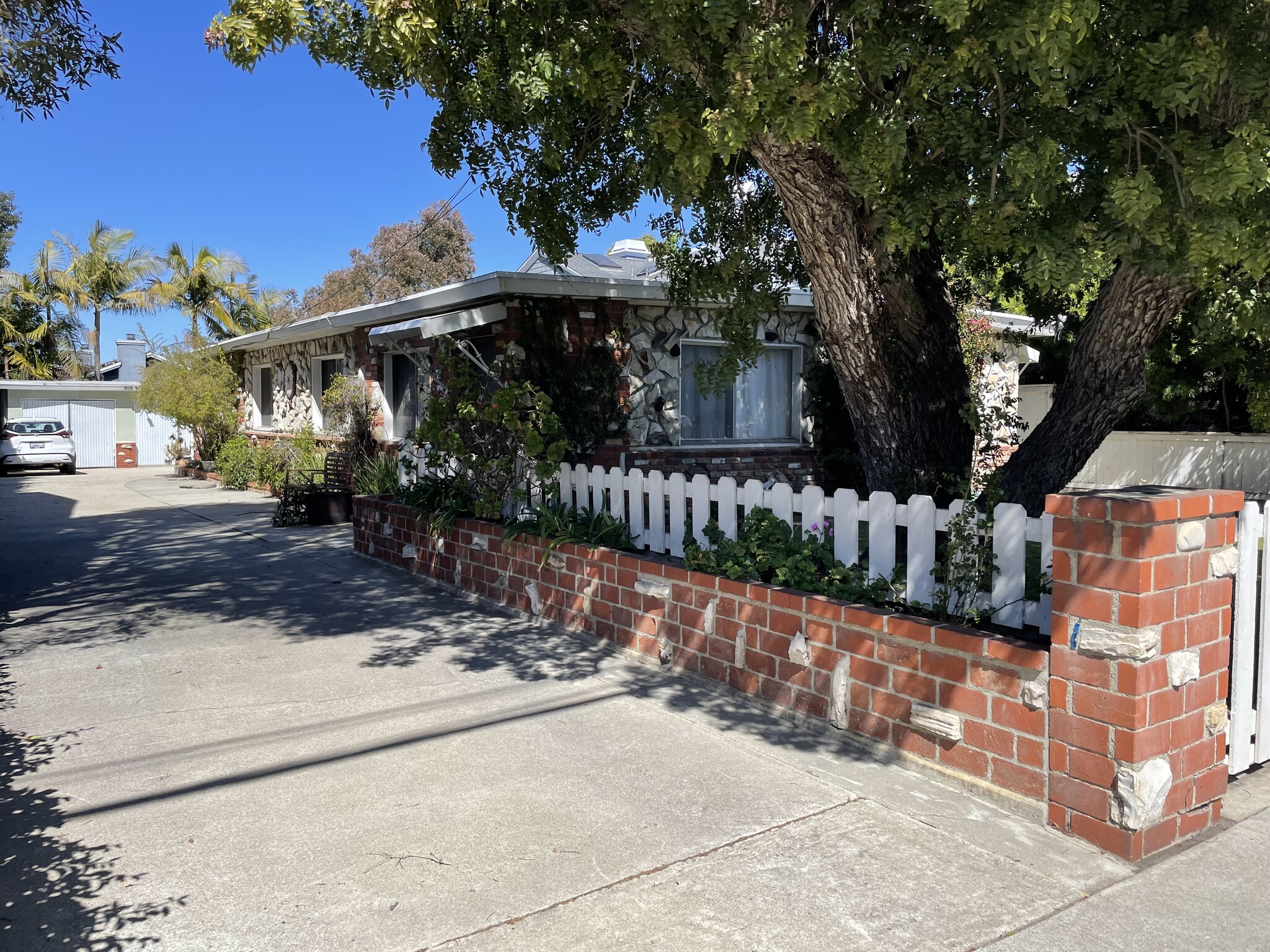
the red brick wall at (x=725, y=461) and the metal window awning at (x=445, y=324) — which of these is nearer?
the metal window awning at (x=445, y=324)

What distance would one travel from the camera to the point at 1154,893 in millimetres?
3258

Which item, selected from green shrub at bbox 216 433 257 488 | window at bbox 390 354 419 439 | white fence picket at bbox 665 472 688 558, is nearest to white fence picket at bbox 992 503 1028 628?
white fence picket at bbox 665 472 688 558

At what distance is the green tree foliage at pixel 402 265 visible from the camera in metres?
38.2

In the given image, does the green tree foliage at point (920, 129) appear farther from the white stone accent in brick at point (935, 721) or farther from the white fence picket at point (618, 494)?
the white stone accent in brick at point (935, 721)

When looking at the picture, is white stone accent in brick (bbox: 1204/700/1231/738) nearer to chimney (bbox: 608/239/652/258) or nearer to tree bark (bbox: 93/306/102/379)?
chimney (bbox: 608/239/652/258)

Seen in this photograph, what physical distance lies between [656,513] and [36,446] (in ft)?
78.4

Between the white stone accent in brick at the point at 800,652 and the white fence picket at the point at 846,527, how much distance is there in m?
0.47

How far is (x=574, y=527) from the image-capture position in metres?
6.96

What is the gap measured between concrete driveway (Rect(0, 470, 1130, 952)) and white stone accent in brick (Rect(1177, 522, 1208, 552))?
1197 mm

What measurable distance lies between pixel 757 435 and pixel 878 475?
5825mm

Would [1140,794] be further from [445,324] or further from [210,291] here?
[210,291]

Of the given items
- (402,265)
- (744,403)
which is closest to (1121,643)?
(744,403)

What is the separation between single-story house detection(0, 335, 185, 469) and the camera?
93.1 feet

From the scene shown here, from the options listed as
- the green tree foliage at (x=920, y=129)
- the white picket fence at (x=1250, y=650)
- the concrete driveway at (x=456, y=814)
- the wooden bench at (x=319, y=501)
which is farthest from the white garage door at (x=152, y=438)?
the white picket fence at (x=1250, y=650)
